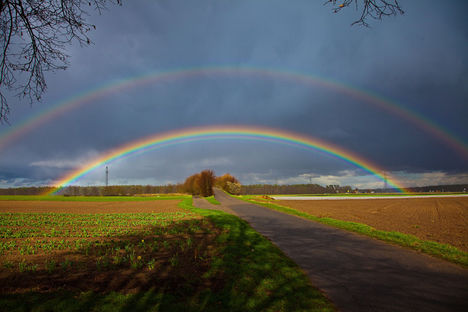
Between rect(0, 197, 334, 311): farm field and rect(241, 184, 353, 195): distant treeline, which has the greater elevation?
rect(0, 197, 334, 311): farm field

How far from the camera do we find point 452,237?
11.8m

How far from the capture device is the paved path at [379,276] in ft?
14.5

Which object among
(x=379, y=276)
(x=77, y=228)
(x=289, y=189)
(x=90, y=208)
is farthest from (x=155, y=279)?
(x=289, y=189)

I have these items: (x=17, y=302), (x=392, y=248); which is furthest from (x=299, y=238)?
(x=17, y=302)

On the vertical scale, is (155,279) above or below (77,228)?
above

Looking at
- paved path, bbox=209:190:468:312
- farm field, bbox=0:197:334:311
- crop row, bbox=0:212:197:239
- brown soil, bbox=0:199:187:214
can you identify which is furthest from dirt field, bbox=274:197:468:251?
brown soil, bbox=0:199:187:214

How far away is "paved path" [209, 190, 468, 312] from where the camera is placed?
442 cm

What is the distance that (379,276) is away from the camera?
5.79 meters

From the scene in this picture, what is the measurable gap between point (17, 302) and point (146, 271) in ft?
8.11

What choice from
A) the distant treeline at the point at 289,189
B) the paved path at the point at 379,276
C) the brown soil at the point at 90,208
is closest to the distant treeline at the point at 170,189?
the distant treeline at the point at 289,189

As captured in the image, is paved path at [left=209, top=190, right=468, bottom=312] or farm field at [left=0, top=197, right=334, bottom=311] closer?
farm field at [left=0, top=197, right=334, bottom=311]

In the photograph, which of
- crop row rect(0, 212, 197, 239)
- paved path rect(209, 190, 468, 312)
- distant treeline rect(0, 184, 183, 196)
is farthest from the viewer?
distant treeline rect(0, 184, 183, 196)

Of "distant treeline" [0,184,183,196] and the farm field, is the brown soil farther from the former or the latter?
"distant treeline" [0,184,183,196]

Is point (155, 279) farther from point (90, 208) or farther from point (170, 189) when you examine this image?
point (170, 189)
